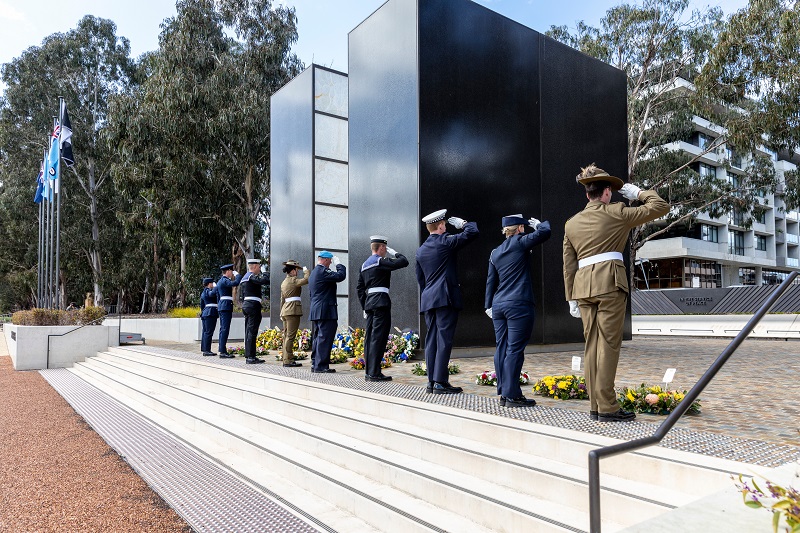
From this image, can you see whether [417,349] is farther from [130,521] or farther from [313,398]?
[130,521]

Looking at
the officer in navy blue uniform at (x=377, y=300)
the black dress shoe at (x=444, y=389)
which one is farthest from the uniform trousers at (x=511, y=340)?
the officer in navy blue uniform at (x=377, y=300)

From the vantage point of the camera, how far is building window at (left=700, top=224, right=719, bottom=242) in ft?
143

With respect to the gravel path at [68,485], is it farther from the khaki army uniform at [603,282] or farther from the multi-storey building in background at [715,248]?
the multi-storey building in background at [715,248]

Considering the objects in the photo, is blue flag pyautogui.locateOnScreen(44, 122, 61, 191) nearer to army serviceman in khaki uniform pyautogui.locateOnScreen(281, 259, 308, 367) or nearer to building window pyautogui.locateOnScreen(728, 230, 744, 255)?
army serviceman in khaki uniform pyautogui.locateOnScreen(281, 259, 308, 367)

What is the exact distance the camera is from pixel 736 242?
4625 cm

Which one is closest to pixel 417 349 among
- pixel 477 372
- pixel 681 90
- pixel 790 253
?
pixel 477 372

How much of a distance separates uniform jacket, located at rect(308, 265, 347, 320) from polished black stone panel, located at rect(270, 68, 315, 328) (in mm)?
4269

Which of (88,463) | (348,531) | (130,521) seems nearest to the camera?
(348,531)

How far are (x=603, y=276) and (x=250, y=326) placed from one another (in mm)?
7003

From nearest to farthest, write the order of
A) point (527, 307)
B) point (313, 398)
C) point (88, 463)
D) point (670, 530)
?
point (670, 530) < point (527, 307) < point (88, 463) < point (313, 398)

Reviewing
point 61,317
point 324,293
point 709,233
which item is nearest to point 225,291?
point 324,293

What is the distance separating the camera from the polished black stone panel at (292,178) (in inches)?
497

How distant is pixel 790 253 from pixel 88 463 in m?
60.3

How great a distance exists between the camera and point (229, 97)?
23.4 metres
